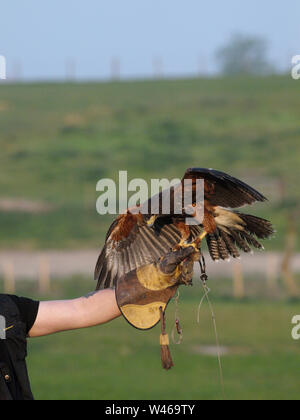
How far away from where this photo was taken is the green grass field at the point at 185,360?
12.3 m

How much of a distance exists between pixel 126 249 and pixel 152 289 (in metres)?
1.65

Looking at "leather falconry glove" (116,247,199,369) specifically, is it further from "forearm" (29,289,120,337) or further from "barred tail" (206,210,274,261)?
"barred tail" (206,210,274,261)

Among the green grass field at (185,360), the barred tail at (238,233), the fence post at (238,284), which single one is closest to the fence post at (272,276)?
the fence post at (238,284)

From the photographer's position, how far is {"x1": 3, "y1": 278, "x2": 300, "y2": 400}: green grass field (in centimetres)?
1233

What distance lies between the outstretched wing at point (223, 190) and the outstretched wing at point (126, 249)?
55 centimetres

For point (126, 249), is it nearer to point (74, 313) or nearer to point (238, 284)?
point (74, 313)

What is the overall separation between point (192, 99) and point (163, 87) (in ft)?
15.4

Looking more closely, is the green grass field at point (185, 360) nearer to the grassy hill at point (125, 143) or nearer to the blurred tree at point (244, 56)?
the grassy hill at point (125, 143)

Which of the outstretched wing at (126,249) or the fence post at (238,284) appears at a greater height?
the outstretched wing at (126,249)

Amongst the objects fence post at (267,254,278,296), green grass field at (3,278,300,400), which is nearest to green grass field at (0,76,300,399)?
green grass field at (3,278,300,400)

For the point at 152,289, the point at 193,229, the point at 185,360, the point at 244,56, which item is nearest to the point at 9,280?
the point at 185,360

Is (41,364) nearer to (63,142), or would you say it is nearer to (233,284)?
(233,284)

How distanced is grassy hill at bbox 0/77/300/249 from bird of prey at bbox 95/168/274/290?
1956 cm

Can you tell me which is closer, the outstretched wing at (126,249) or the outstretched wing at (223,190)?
the outstretched wing at (223,190)
